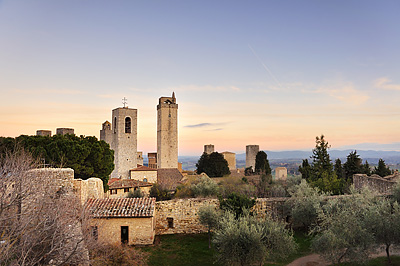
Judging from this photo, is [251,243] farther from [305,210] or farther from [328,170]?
[328,170]

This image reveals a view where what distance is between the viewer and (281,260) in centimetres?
1185

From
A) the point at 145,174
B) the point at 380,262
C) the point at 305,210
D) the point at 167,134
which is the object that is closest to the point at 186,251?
the point at 305,210

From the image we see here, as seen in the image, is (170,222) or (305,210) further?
(170,222)

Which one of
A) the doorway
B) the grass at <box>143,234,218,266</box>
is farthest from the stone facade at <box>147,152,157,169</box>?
the doorway

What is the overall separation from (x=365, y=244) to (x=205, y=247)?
23.7 feet

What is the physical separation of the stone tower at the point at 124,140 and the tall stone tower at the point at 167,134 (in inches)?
325

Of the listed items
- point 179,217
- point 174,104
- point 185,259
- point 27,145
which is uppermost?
point 174,104

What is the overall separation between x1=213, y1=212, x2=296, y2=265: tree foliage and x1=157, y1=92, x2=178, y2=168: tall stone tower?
1729 inches

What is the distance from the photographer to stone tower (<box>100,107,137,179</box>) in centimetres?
4453

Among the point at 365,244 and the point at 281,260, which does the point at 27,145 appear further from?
the point at 365,244

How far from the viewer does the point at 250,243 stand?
9.41 m

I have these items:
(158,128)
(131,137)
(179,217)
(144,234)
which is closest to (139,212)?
(144,234)

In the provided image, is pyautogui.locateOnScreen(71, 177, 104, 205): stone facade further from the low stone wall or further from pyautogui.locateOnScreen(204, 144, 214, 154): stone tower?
pyautogui.locateOnScreen(204, 144, 214, 154): stone tower

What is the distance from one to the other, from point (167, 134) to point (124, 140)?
10.5 meters
